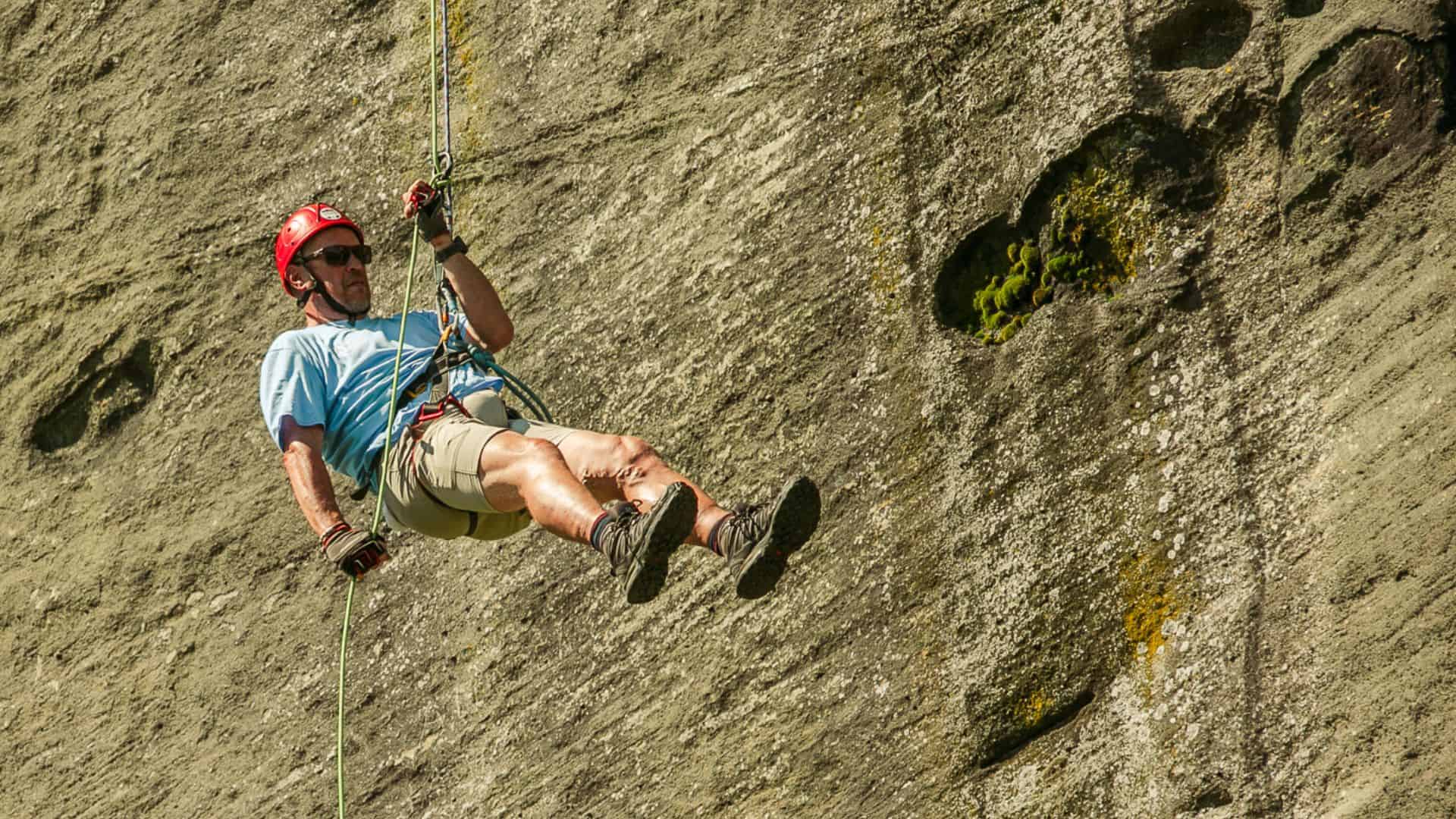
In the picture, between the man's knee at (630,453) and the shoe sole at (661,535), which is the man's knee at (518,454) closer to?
the man's knee at (630,453)

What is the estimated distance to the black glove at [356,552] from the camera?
7.05 m

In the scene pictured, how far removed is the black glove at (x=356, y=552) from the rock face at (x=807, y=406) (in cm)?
163

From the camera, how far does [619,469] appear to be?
23.1 feet

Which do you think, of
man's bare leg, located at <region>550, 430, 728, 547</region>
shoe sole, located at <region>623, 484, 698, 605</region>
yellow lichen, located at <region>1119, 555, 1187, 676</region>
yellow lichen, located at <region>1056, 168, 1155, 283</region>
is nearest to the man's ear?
man's bare leg, located at <region>550, 430, 728, 547</region>

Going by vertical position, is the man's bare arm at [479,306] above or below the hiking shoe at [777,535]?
above

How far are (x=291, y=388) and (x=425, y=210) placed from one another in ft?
2.58

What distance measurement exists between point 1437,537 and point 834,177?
2709 mm

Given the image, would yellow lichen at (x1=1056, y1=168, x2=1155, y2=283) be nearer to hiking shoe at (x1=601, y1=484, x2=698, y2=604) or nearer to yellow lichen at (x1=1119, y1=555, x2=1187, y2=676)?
yellow lichen at (x1=1119, y1=555, x2=1187, y2=676)

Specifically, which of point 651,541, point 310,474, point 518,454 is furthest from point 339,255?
point 651,541

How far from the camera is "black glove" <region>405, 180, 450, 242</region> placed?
730cm

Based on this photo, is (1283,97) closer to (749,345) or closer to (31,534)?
(749,345)

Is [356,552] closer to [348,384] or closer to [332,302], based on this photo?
[348,384]

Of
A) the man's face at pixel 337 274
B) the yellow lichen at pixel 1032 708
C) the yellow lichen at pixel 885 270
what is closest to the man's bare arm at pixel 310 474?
the man's face at pixel 337 274

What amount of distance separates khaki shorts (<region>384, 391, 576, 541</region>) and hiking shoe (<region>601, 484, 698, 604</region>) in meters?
0.77
